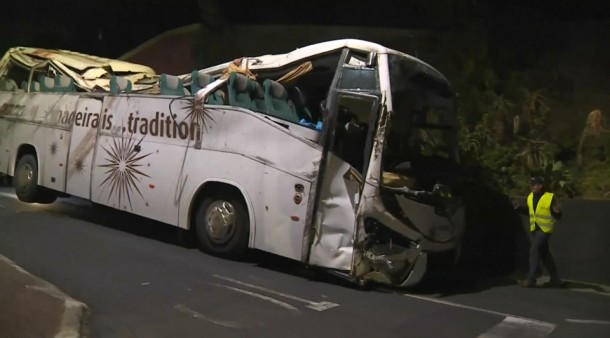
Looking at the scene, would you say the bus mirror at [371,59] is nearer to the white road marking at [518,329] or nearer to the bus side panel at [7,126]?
the white road marking at [518,329]

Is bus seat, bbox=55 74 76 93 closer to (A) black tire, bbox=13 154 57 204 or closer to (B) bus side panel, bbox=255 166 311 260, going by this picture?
(A) black tire, bbox=13 154 57 204

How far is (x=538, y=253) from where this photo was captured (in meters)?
8.92

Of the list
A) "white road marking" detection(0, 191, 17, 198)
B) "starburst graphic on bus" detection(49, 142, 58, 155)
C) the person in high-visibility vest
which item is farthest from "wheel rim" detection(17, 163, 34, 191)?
the person in high-visibility vest

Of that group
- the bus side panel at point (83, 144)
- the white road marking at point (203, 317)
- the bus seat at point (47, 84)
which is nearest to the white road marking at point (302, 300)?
the white road marking at point (203, 317)

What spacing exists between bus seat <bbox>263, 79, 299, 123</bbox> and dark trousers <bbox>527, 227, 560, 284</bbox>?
361 centimetres

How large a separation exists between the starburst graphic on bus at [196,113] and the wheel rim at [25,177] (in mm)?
4246

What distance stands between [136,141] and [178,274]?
2767mm

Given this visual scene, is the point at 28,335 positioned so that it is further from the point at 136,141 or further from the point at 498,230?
the point at 498,230

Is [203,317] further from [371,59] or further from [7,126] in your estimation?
[7,126]

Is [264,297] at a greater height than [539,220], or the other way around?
[539,220]

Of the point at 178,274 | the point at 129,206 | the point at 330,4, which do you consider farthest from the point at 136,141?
the point at 330,4

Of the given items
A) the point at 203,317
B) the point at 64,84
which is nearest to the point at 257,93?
the point at 203,317

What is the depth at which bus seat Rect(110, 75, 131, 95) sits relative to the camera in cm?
1059

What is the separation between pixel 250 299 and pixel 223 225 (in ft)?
6.39
